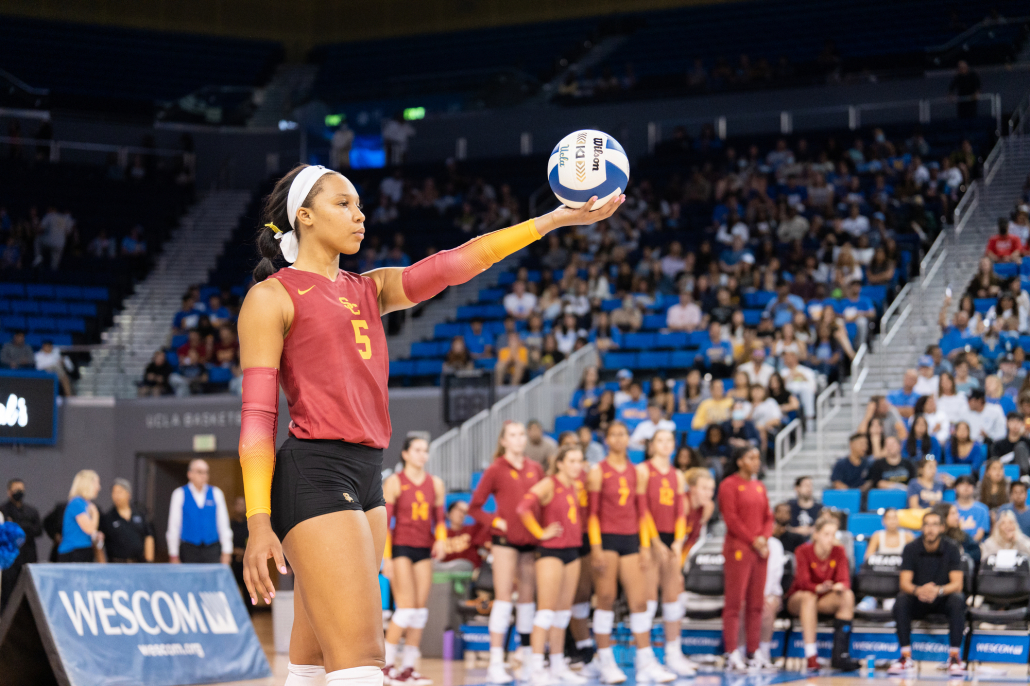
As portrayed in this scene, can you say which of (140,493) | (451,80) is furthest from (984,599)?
(451,80)

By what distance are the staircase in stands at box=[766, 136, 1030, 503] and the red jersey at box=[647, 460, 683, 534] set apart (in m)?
2.97

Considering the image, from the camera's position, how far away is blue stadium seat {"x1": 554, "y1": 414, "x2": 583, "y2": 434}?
1523 centimetres

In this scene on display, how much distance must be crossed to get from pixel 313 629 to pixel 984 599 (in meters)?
8.28

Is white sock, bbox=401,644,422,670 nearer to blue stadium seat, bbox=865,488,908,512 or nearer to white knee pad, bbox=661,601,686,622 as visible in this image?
white knee pad, bbox=661,601,686,622

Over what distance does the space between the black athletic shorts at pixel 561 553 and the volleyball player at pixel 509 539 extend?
0.38 ft

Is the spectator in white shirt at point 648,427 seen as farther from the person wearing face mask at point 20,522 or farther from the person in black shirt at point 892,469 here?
the person wearing face mask at point 20,522

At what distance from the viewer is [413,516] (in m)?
10.1

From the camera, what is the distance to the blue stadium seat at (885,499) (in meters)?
11.7

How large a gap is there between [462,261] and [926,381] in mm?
10816

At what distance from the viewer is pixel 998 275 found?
1530 cm

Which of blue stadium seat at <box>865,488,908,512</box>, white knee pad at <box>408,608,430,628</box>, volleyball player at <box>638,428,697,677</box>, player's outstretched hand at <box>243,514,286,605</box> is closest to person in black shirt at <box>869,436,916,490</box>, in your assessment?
blue stadium seat at <box>865,488,908,512</box>

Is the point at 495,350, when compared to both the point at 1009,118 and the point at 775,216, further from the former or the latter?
the point at 1009,118

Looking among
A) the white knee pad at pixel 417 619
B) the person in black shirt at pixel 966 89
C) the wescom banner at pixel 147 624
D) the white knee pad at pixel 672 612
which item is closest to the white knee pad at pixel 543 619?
the white knee pad at pixel 417 619

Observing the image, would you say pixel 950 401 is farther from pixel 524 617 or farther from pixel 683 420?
pixel 524 617
